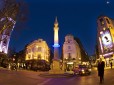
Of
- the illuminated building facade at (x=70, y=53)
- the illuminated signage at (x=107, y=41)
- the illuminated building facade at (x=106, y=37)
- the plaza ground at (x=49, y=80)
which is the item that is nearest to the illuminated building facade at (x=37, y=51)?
the illuminated building facade at (x=70, y=53)

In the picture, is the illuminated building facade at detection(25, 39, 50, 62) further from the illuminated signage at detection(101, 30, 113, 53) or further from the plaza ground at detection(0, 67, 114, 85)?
the plaza ground at detection(0, 67, 114, 85)

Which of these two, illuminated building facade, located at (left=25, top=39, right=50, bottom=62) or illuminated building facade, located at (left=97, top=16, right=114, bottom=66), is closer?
illuminated building facade, located at (left=97, top=16, right=114, bottom=66)

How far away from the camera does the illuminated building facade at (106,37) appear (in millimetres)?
74050

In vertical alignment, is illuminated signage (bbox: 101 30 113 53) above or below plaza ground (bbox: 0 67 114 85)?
above

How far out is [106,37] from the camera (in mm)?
75875

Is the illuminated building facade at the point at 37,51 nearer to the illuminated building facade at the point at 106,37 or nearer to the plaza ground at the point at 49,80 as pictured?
the illuminated building facade at the point at 106,37

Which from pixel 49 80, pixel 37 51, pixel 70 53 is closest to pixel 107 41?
pixel 70 53

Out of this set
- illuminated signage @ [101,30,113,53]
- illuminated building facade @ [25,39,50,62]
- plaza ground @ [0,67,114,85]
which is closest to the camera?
plaza ground @ [0,67,114,85]

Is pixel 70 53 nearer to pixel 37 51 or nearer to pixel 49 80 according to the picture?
pixel 37 51

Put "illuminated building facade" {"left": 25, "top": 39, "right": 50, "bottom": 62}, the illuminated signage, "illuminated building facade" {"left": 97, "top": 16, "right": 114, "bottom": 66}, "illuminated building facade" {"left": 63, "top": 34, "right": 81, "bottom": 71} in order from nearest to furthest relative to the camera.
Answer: "illuminated building facade" {"left": 97, "top": 16, "right": 114, "bottom": 66}, the illuminated signage, "illuminated building facade" {"left": 63, "top": 34, "right": 81, "bottom": 71}, "illuminated building facade" {"left": 25, "top": 39, "right": 50, "bottom": 62}

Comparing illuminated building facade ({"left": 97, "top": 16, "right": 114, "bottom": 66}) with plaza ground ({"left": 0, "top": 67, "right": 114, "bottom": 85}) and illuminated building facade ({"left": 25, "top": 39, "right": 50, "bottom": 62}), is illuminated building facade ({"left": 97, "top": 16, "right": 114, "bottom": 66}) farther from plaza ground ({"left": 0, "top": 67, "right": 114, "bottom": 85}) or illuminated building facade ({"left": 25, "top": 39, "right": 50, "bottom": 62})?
plaza ground ({"left": 0, "top": 67, "right": 114, "bottom": 85})

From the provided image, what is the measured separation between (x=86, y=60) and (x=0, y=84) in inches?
3443

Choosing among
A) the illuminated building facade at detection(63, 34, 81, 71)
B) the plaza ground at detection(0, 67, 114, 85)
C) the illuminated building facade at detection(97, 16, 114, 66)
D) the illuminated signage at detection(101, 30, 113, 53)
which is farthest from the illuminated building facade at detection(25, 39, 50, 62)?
the plaza ground at detection(0, 67, 114, 85)

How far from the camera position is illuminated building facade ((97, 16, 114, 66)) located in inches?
2915
